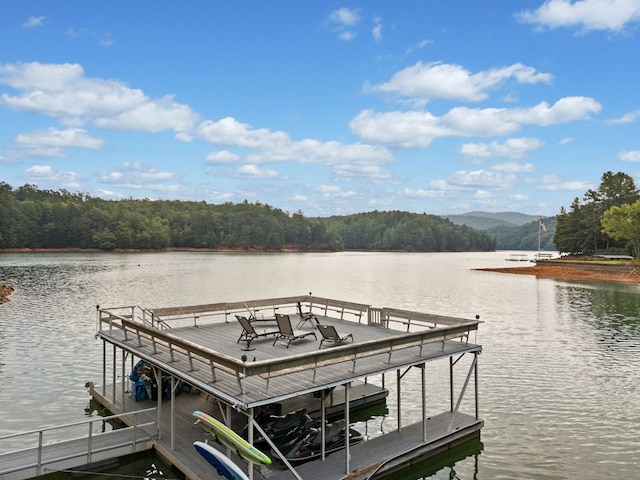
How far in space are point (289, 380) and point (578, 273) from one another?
250 feet

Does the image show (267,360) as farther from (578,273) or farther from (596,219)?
(596,219)

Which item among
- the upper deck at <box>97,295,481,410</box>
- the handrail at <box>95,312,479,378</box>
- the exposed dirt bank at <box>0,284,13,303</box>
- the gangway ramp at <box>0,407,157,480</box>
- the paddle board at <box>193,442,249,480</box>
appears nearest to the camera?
the paddle board at <box>193,442,249,480</box>

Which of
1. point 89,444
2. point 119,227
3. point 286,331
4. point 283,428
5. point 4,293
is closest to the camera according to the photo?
point 89,444

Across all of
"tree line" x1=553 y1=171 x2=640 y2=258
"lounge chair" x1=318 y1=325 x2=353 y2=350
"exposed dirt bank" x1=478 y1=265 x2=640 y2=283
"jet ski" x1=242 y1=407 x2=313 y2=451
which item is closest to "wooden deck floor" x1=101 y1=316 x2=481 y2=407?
"lounge chair" x1=318 y1=325 x2=353 y2=350

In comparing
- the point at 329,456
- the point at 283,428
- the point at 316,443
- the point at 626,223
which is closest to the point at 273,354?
the point at 283,428

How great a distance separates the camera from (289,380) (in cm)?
1073

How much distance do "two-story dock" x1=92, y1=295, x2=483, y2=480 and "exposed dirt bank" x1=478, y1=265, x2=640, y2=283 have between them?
6290 cm

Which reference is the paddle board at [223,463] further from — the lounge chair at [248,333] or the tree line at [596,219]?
the tree line at [596,219]

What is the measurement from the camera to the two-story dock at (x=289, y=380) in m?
10.0

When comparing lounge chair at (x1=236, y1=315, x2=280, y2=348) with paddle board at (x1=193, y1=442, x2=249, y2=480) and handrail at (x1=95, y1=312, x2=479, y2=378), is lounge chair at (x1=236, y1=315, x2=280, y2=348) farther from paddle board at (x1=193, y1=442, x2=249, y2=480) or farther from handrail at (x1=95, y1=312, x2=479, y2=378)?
paddle board at (x1=193, y1=442, x2=249, y2=480)

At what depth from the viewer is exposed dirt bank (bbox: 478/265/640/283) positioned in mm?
68750

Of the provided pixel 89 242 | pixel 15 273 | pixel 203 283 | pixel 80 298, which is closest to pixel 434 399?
pixel 80 298

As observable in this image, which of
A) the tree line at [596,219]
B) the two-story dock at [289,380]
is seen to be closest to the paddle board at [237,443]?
the two-story dock at [289,380]

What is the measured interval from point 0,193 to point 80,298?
12703 centimetres
